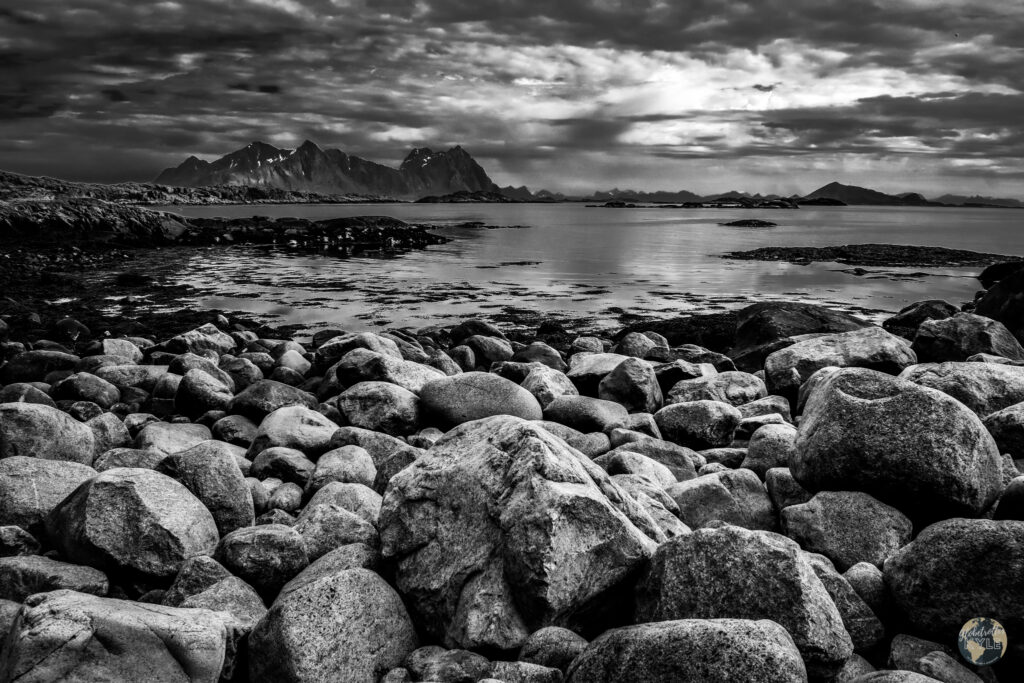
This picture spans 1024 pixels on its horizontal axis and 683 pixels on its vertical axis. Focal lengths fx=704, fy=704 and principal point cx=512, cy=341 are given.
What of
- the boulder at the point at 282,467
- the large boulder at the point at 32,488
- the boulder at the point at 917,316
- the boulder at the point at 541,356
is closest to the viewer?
the large boulder at the point at 32,488

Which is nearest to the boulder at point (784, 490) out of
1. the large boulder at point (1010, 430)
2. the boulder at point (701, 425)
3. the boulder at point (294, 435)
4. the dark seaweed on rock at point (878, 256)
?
the large boulder at point (1010, 430)

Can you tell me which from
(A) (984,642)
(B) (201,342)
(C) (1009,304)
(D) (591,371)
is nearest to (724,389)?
(D) (591,371)

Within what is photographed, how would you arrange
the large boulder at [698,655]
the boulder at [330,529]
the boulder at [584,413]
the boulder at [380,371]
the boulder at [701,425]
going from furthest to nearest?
the boulder at [380,371], the boulder at [584,413], the boulder at [701,425], the boulder at [330,529], the large boulder at [698,655]

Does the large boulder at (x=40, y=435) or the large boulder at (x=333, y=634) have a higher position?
the large boulder at (x=40, y=435)

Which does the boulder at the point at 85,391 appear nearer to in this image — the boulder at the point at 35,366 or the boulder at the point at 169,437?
the boulder at the point at 35,366

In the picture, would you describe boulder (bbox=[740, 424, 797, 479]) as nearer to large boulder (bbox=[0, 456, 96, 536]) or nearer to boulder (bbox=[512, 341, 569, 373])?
large boulder (bbox=[0, 456, 96, 536])

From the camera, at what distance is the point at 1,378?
1287 centimetres

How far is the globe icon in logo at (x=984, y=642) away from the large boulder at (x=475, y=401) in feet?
18.5

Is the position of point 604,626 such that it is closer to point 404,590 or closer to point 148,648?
point 404,590

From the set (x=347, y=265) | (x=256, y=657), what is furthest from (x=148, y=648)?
(x=347, y=265)

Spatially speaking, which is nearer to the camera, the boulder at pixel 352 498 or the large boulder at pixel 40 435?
the boulder at pixel 352 498

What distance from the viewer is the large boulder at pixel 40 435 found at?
7016 millimetres

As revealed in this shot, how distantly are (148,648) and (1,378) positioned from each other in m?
11.8

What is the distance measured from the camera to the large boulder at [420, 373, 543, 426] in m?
9.30
